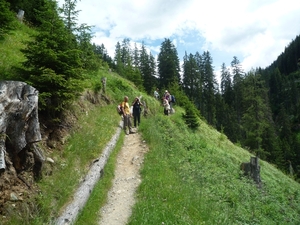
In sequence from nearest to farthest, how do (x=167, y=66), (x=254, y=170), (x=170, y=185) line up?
1. (x=170, y=185)
2. (x=254, y=170)
3. (x=167, y=66)

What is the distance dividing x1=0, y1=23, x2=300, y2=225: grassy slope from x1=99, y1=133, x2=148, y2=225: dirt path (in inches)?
11.8

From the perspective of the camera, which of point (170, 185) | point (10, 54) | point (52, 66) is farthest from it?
point (10, 54)

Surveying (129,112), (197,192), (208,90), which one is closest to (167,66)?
(208,90)

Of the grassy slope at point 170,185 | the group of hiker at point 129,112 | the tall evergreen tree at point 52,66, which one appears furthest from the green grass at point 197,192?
the tall evergreen tree at point 52,66

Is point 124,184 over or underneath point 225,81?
underneath

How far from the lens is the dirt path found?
7.77 metres

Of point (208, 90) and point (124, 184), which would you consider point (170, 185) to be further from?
point (208, 90)

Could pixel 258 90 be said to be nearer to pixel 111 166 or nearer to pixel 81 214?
pixel 111 166

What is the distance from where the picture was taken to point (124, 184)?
9797 millimetres

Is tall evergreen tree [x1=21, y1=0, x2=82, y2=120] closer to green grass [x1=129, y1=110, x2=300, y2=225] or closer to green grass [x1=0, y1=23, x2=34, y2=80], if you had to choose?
green grass [x1=0, y1=23, x2=34, y2=80]

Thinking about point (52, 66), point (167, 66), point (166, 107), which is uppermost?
point (167, 66)

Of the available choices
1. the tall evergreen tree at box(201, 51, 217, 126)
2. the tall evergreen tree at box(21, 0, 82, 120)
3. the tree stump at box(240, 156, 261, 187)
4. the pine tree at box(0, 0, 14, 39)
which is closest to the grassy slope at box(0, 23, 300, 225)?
the tree stump at box(240, 156, 261, 187)

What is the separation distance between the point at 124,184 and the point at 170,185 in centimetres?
178

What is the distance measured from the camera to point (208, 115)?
75438 mm
